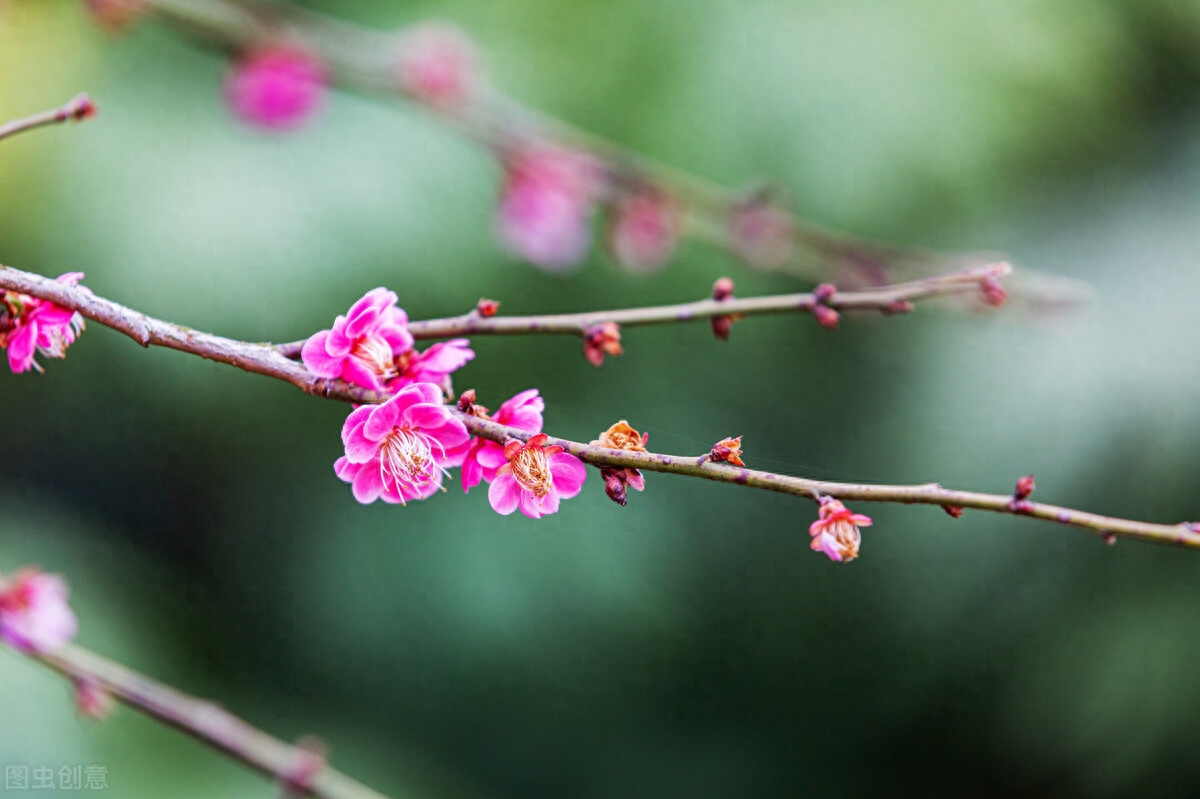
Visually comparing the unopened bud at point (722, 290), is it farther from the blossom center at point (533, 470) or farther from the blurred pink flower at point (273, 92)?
the blurred pink flower at point (273, 92)

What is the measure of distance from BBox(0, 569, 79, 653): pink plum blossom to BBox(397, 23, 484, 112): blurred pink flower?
2.16 ft

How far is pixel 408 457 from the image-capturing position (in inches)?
17.4

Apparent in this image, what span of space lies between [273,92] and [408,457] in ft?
3.53

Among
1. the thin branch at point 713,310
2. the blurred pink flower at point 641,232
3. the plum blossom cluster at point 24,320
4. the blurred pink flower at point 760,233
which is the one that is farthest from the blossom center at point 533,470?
the blurred pink flower at point 641,232

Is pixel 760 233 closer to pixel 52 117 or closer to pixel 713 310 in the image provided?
pixel 713 310

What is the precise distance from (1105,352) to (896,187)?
0.52m

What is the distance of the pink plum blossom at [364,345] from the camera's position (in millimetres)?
435

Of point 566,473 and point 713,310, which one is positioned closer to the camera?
point 566,473

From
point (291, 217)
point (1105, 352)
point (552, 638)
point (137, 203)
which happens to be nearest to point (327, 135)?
point (291, 217)

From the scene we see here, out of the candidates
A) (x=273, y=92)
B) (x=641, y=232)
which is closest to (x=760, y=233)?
(x=641, y=232)

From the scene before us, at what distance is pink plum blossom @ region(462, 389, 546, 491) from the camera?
0.45 metres

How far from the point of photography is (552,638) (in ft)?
5.46

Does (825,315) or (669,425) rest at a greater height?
(669,425)

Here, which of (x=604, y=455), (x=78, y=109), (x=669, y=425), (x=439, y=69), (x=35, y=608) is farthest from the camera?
(x=669, y=425)
